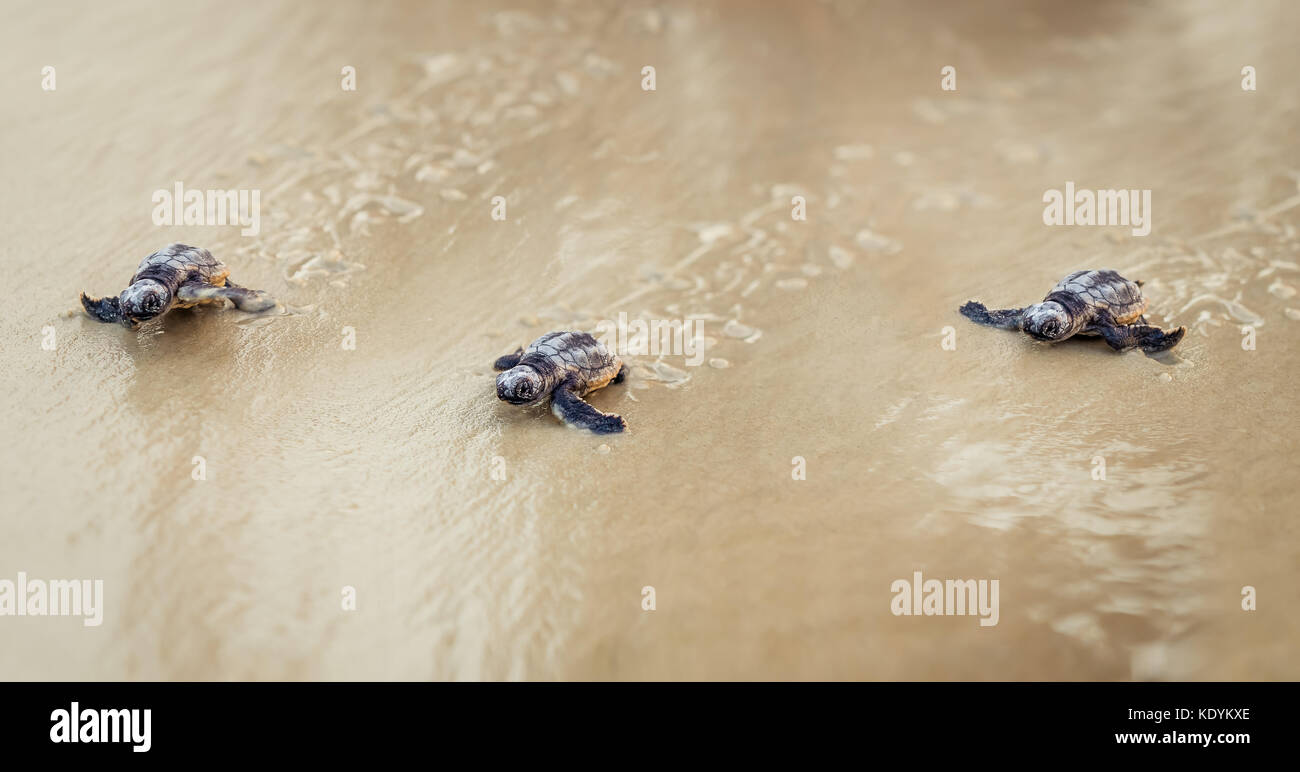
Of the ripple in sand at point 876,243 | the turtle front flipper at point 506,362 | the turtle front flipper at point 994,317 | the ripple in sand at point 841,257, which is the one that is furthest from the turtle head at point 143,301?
the turtle front flipper at point 994,317

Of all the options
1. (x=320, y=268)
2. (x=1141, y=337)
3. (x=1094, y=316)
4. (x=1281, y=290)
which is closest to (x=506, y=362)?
(x=320, y=268)

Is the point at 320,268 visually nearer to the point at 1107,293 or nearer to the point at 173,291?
the point at 173,291

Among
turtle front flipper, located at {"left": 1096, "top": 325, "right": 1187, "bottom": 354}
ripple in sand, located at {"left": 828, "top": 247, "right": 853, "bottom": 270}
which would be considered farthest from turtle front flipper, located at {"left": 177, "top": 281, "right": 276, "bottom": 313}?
turtle front flipper, located at {"left": 1096, "top": 325, "right": 1187, "bottom": 354}

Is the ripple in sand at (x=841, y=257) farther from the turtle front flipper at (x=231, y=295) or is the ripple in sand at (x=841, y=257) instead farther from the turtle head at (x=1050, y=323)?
the turtle front flipper at (x=231, y=295)

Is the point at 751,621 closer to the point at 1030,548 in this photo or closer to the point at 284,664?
the point at 1030,548

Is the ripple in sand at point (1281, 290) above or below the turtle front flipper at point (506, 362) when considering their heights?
above
